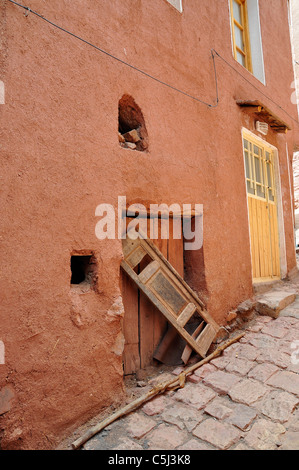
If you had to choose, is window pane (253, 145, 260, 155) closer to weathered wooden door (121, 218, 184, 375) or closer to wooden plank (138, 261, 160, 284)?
weathered wooden door (121, 218, 184, 375)

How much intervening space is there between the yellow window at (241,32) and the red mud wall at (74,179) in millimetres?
2403

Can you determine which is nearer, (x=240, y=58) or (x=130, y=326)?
(x=130, y=326)

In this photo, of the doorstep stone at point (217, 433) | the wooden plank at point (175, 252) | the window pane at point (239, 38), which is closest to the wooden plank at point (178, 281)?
the wooden plank at point (175, 252)

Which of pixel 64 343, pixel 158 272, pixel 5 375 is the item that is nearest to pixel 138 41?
pixel 158 272

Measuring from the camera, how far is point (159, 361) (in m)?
3.41

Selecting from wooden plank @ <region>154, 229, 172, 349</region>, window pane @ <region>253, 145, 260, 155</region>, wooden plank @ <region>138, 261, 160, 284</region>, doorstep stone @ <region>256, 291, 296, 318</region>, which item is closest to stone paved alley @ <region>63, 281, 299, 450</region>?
wooden plank @ <region>154, 229, 172, 349</region>

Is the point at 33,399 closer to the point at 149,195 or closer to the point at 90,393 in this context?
the point at 90,393

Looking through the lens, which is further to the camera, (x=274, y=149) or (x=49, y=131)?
(x=274, y=149)

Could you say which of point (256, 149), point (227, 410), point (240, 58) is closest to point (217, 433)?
point (227, 410)

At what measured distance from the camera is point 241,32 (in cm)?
603

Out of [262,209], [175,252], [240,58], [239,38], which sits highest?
[239,38]

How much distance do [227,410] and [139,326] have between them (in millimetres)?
1147

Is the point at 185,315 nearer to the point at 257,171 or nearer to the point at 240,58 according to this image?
the point at 257,171

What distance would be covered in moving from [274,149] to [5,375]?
6.01m
